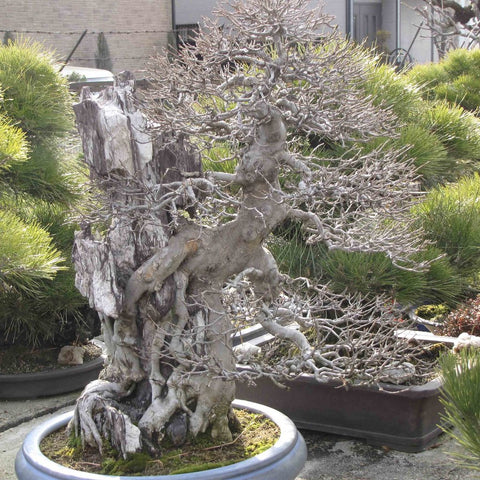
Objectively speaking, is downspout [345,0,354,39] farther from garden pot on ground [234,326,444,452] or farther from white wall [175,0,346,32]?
garden pot on ground [234,326,444,452]

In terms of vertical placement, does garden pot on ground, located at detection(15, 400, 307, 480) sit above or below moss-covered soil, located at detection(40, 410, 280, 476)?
above

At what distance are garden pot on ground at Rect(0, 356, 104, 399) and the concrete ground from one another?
271mm

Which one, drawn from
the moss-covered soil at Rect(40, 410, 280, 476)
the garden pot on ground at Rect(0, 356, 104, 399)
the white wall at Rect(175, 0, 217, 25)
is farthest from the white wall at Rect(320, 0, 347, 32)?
the moss-covered soil at Rect(40, 410, 280, 476)

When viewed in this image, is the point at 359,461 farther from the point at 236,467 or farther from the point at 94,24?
the point at 94,24

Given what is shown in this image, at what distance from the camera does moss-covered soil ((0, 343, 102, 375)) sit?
3.18 meters

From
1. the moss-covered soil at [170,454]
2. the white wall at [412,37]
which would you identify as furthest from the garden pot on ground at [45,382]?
the white wall at [412,37]

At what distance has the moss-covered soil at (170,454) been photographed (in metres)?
1.71

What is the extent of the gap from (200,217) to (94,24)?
12845mm

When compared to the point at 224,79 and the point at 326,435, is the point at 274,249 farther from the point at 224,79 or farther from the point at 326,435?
the point at 224,79

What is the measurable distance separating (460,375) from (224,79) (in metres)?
0.80

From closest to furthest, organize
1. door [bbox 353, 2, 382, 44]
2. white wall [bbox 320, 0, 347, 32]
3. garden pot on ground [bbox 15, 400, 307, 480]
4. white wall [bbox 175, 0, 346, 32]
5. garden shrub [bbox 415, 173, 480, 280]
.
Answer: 1. garden pot on ground [bbox 15, 400, 307, 480]
2. garden shrub [bbox 415, 173, 480, 280]
3. white wall [bbox 320, 0, 347, 32]
4. white wall [bbox 175, 0, 346, 32]
5. door [bbox 353, 2, 382, 44]

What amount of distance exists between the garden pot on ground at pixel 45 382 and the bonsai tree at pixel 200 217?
1.26 meters

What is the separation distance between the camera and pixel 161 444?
1826mm

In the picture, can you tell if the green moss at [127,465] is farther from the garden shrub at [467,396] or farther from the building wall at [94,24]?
the building wall at [94,24]
